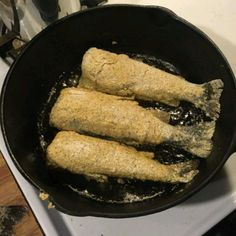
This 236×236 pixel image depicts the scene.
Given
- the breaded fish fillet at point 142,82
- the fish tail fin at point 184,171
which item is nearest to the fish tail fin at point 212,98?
the breaded fish fillet at point 142,82

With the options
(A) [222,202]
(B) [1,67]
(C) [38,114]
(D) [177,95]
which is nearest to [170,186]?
(A) [222,202]

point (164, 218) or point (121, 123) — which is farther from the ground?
point (121, 123)

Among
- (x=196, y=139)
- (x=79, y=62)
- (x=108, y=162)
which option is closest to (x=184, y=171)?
(x=196, y=139)

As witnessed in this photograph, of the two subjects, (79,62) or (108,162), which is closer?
(108,162)

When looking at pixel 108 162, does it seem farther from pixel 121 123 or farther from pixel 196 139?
pixel 196 139

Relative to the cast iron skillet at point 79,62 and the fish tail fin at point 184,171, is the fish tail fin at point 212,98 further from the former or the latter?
the fish tail fin at point 184,171

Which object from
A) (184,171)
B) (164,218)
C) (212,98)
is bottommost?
(164,218)

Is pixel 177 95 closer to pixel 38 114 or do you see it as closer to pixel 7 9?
pixel 38 114

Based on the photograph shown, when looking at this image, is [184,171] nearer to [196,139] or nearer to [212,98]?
[196,139]
